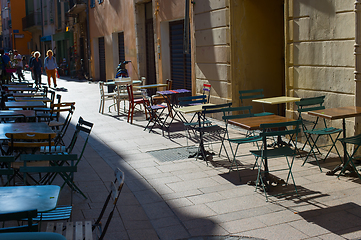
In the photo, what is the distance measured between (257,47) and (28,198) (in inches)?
312

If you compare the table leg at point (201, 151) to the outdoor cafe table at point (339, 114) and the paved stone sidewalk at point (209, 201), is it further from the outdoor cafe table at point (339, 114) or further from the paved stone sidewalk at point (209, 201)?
the outdoor cafe table at point (339, 114)

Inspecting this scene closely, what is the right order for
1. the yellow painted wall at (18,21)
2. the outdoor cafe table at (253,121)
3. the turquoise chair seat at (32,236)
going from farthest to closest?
the yellow painted wall at (18,21) → the outdoor cafe table at (253,121) → the turquoise chair seat at (32,236)

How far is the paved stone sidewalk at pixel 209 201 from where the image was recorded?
421 cm

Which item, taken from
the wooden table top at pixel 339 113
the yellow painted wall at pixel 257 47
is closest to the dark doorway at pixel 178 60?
the yellow painted wall at pixel 257 47

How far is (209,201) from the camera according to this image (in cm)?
503

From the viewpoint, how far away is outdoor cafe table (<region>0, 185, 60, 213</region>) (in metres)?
2.83

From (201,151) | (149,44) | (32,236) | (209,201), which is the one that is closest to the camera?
(32,236)

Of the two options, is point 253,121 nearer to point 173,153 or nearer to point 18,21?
point 173,153

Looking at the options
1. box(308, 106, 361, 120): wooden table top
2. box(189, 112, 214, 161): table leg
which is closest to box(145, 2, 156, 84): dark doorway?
box(189, 112, 214, 161): table leg

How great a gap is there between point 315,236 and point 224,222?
0.90 metres

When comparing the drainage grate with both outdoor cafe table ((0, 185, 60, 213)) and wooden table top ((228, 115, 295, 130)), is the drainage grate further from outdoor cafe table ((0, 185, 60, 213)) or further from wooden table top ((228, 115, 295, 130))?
outdoor cafe table ((0, 185, 60, 213))

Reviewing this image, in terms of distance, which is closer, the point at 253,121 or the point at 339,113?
the point at 339,113

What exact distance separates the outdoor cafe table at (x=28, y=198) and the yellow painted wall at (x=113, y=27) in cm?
1445

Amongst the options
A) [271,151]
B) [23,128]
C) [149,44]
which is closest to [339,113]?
[271,151]
